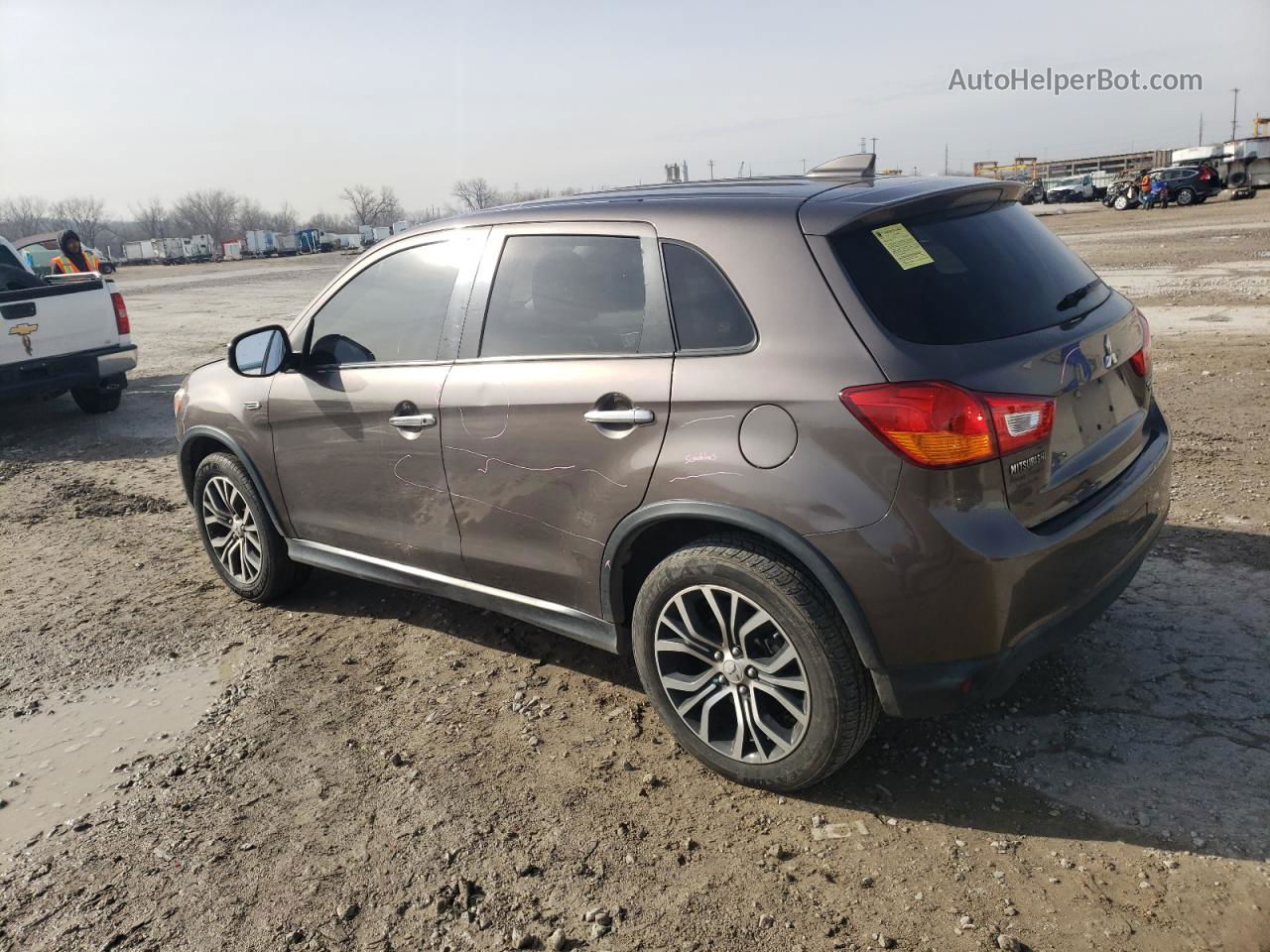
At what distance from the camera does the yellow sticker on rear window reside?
9.45 ft

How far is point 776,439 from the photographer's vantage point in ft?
9.14

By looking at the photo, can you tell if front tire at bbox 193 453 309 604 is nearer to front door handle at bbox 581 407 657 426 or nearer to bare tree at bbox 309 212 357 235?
front door handle at bbox 581 407 657 426

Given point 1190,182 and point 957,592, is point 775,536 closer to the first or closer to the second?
point 957,592

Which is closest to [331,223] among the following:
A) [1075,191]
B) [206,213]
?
[206,213]

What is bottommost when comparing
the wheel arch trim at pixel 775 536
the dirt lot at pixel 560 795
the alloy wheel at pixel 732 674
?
the dirt lot at pixel 560 795

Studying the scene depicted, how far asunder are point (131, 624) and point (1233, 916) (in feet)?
15.5

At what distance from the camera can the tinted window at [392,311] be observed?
12.6 ft

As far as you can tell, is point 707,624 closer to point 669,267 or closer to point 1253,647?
point 669,267

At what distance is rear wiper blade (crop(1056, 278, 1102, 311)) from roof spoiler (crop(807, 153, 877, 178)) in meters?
0.84

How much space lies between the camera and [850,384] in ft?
8.80

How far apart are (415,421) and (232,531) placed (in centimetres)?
176

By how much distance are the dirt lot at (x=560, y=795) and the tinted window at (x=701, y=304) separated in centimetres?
147

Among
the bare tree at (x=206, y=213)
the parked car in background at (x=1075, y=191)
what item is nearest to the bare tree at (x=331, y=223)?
the bare tree at (x=206, y=213)

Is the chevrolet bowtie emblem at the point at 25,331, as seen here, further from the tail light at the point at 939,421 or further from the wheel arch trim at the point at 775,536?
the tail light at the point at 939,421
